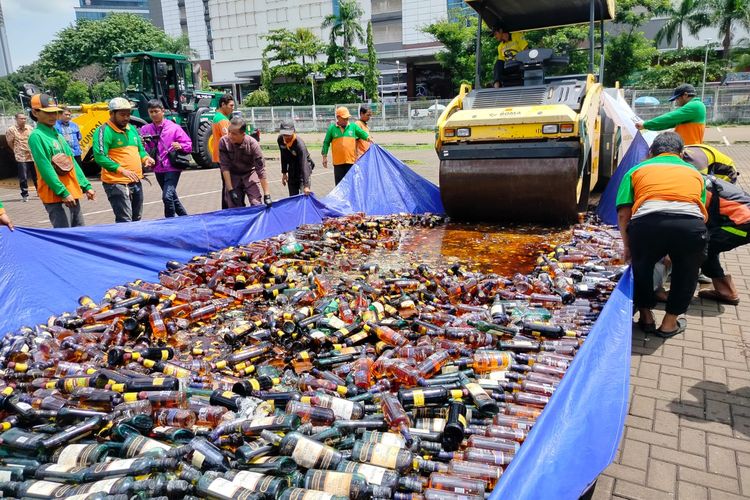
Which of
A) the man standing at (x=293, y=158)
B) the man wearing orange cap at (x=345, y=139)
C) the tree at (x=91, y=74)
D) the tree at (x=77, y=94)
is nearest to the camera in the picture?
the man standing at (x=293, y=158)

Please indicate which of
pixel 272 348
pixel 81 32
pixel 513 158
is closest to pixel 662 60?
pixel 513 158

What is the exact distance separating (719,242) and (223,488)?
16.0 ft

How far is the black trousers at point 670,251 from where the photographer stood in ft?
13.2

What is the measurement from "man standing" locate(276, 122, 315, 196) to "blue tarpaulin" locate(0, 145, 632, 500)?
0.51 metres

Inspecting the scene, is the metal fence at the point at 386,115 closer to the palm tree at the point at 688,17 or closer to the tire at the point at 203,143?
the tire at the point at 203,143

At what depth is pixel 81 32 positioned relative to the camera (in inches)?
2445

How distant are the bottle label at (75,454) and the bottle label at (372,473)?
4.82 ft

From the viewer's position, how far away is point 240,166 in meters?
7.23

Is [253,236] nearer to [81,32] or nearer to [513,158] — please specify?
[513,158]

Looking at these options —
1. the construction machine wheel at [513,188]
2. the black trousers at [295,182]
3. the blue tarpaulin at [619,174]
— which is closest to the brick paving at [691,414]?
the blue tarpaulin at [619,174]

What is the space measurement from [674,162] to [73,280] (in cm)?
562

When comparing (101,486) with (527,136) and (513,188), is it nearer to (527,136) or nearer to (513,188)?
(513,188)

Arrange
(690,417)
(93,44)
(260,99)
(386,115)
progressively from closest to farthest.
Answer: (690,417) < (386,115) < (260,99) < (93,44)

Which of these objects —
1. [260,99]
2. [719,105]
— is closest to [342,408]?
[719,105]
